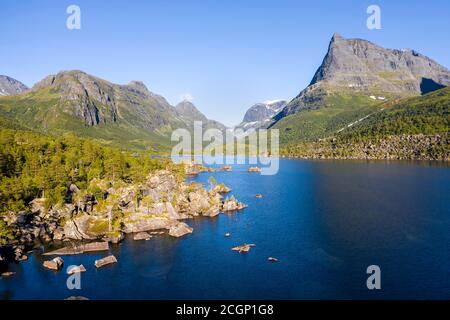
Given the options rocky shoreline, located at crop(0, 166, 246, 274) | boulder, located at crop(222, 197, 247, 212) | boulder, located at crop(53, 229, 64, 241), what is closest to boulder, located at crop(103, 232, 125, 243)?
rocky shoreline, located at crop(0, 166, 246, 274)

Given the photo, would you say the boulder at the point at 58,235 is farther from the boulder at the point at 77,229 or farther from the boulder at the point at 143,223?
the boulder at the point at 143,223

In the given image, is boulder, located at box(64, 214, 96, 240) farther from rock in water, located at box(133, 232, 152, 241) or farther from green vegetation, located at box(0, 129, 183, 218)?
rock in water, located at box(133, 232, 152, 241)

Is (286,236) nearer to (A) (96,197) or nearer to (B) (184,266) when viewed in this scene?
(B) (184,266)

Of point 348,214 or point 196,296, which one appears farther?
point 348,214

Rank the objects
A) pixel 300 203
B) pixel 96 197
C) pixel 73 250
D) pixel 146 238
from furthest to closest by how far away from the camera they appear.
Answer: pixel 300 203, pixel 96 197, pixel 146 238, pixel 73 250

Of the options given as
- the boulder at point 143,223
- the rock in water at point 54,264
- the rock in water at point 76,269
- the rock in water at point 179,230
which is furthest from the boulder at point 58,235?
the rock in water at point 179,230
